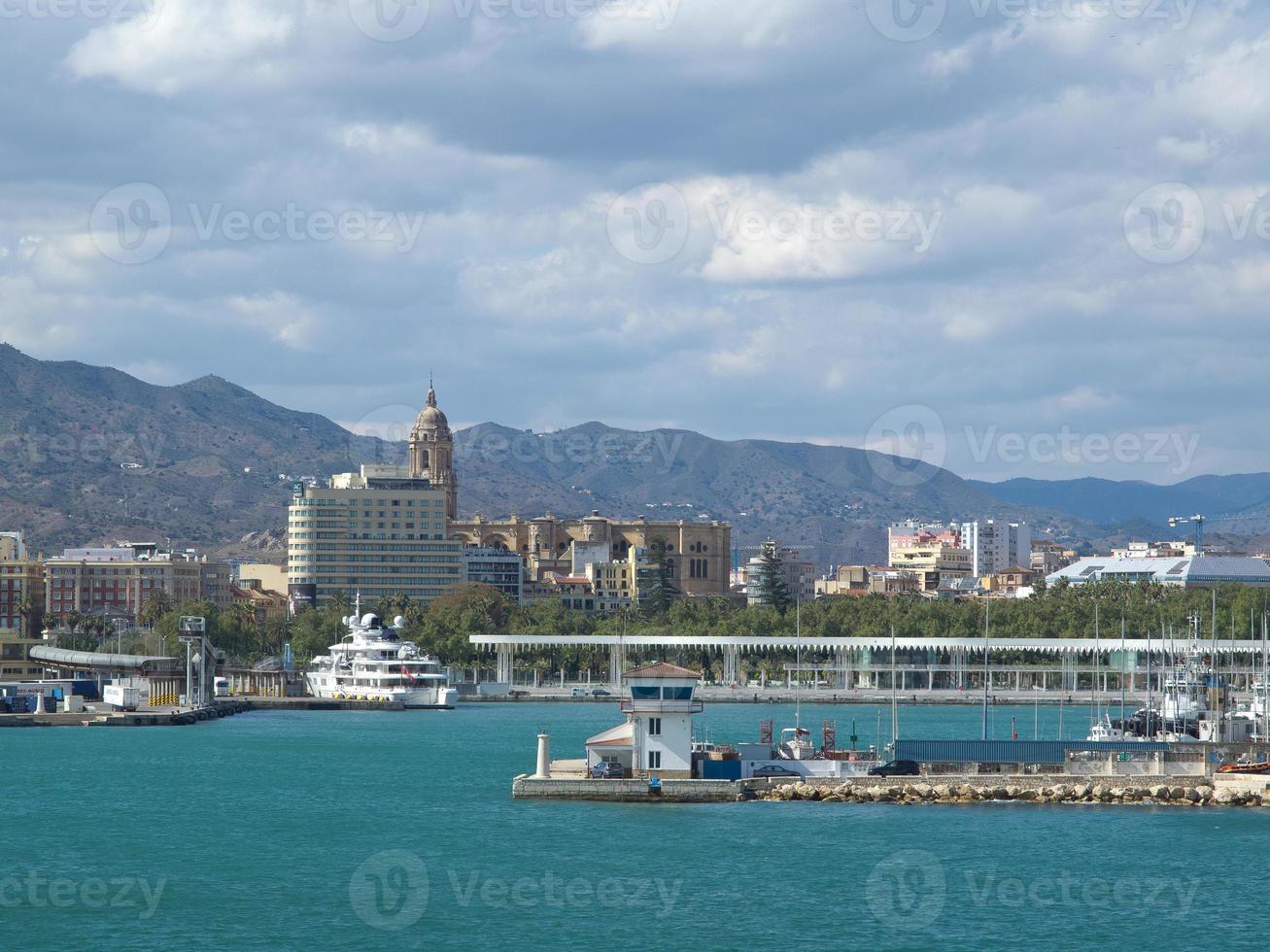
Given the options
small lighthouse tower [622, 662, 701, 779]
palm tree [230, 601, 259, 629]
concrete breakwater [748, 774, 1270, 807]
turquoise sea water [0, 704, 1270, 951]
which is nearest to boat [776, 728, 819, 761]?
concrete breakwater [748, 774, 1270, 807]

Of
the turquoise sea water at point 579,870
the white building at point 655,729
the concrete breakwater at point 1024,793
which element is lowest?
the turquoise sea water at point 579,870

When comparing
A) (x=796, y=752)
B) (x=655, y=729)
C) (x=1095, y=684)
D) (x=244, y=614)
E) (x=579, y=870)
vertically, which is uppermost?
(x=244, y=614)

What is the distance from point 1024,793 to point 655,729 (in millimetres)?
12154

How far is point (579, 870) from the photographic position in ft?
174

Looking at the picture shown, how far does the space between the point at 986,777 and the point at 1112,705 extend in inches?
3121

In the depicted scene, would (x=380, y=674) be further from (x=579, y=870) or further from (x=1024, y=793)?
(x=579, y=870)

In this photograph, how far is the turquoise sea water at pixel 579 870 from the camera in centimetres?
4641

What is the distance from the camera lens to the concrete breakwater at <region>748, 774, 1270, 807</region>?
66438 mm

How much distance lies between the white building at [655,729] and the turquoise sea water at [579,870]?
81.7 inches

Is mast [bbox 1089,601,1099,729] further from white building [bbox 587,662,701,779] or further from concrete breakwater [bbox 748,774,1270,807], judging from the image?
white building [bbox 587,662,701,779]

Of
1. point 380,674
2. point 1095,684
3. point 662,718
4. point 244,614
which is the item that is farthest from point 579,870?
point 244,614

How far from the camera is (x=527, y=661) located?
565 feet

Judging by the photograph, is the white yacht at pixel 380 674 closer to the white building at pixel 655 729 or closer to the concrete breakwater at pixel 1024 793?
the white building at pixel 655 729

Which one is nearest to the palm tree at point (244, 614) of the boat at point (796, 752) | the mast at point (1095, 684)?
the mast at point (1095, 684)
